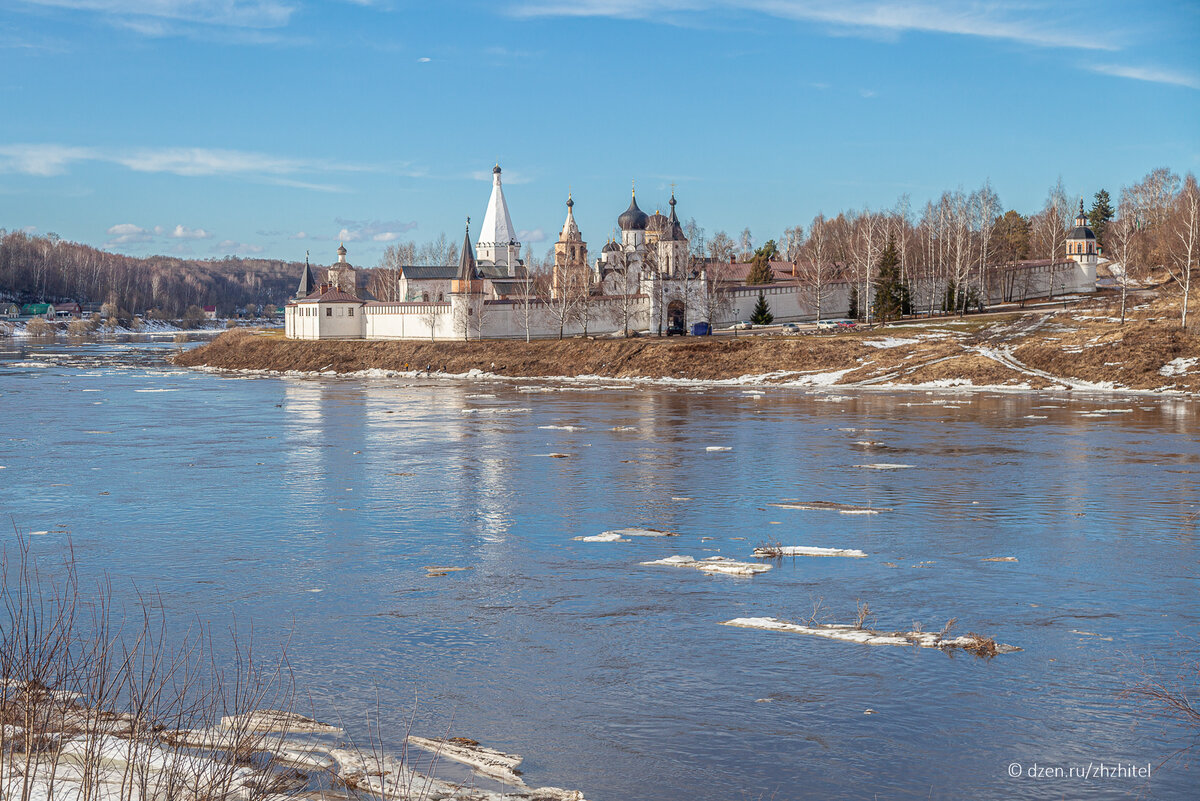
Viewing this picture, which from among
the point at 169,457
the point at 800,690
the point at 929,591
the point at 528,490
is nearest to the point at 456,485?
the point at 528,490

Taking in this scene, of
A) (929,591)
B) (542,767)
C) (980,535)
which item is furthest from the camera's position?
(980,535)

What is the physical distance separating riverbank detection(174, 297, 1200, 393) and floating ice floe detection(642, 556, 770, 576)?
99.2 ft

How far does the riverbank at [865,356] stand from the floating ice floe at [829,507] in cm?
2589

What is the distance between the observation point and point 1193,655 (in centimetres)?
935

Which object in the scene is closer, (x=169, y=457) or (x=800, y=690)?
(x=800, y=690)

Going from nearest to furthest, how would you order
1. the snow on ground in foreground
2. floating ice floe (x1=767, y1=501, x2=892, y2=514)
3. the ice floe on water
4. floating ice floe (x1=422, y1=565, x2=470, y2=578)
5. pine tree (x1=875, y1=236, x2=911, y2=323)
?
1. floating ice floe (x1=422, y1=565, x2=470, y2=578)
2. floating ice floe (x1=767, y1=501, x2=892, y2=514)
3. the ice floe on water
4. the snow on ground in foreground
5. pine tree (x1=875, y1=236, x2=911, y2=323)

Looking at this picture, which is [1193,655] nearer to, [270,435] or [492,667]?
[492,667]

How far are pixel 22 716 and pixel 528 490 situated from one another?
1210 cm

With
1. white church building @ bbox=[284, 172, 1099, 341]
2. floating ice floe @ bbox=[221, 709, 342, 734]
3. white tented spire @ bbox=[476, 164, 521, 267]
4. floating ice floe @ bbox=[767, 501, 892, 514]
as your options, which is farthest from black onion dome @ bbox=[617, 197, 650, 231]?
floating ice floe @ bbox=[221, 709, 342, 734]

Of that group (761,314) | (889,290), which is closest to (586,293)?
(761,314)

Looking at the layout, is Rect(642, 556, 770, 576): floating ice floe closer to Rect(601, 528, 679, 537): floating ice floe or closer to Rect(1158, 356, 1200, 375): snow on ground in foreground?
Rect(601, 528, 679, 537): floating ice floe

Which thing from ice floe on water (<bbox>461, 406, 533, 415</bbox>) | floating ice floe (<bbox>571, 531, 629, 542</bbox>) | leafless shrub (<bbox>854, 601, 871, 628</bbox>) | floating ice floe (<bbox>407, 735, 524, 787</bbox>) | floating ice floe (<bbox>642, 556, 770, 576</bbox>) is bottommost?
floating ice floe (<bbox>407, 735, 524, 787</bbox>)

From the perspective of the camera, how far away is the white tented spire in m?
85.4

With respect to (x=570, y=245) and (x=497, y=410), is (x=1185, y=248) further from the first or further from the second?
(x=497, y=410)
